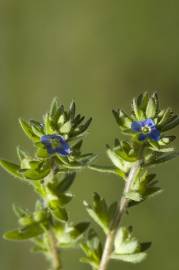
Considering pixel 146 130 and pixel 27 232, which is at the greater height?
pixel 146 130

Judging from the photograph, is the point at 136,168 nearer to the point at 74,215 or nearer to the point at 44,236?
the point at 44,236

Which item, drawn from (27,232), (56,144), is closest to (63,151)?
(56,144)

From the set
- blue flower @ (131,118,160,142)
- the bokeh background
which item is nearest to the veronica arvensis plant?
blue flower @ (131,118,160,142)

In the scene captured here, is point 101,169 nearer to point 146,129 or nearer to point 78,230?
point 146,129

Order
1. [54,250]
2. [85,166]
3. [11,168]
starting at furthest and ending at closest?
1. [54,250]
2. [11,168]
3. [85,166]

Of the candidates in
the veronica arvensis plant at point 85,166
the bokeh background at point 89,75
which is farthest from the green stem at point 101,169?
the bokeh background at point 89,75

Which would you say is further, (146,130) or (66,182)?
(66,182)

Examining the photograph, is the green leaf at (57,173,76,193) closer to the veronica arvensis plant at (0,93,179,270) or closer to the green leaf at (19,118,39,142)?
the veronica arvensis plant at (0,93,179,270)

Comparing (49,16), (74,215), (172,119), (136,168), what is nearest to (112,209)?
(136,168)
